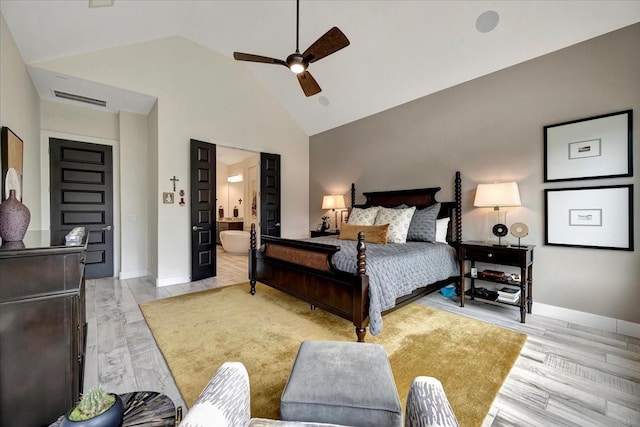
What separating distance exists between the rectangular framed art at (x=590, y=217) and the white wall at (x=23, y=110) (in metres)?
5.40

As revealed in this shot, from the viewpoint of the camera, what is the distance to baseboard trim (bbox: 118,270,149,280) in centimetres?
473

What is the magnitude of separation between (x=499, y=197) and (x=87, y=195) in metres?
6.11

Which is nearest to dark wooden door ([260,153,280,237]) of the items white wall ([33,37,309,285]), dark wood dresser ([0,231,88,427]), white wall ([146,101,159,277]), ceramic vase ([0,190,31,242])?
white wall ([33,37,309,285])

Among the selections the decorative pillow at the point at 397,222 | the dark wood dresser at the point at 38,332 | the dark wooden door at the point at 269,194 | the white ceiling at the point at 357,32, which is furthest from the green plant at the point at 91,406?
the dark wooden door at the point at 269,194

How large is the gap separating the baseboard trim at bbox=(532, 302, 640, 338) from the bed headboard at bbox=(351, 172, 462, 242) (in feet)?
3.89

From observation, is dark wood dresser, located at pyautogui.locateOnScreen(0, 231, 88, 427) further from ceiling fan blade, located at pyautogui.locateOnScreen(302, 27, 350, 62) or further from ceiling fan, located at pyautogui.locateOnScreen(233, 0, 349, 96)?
ceiling fan blade, located at pyautogui.locateOnScreen(302, 27, 350, 62)

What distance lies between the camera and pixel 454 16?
3.05m

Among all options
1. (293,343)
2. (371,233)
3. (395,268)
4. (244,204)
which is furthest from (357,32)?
(244,204)

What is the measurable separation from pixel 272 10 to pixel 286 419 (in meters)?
4.45

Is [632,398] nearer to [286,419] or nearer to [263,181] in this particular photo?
[286,419]

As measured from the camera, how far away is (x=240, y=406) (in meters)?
1.00

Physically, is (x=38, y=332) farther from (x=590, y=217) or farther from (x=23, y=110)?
(x=590, y=217)

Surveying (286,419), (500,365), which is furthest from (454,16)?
(286,419)

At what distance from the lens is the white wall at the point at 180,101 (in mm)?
3932
